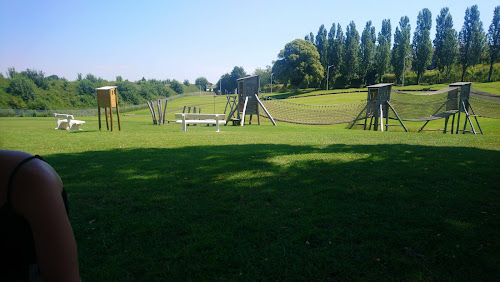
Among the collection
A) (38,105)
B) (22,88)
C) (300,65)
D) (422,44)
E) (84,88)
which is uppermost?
(422,44)

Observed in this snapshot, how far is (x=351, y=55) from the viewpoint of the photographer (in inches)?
2736

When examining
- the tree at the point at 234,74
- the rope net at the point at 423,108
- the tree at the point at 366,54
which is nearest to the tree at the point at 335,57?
the tree at the point at 366,54

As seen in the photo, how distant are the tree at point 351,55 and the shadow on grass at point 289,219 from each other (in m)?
69.9

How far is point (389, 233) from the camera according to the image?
121 inches

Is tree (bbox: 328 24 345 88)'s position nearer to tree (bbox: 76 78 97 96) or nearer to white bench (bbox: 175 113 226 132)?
tree (bbox: 76 78 97 96)

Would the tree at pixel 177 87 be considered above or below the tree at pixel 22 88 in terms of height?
above

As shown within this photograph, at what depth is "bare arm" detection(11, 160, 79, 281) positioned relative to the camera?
929 mm

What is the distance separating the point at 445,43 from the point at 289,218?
7382 centimetres

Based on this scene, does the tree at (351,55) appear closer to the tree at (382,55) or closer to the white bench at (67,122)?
the tree at (382,55)

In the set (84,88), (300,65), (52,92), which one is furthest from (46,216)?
(84,88)

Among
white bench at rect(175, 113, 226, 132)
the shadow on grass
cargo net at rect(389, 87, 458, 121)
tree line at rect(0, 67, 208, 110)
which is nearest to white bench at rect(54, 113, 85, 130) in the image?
white bench at rect(175, 113, 226, 132)

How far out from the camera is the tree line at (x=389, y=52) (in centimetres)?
5941

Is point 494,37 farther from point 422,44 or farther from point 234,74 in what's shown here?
point 234,74

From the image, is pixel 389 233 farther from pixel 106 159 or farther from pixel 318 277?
pixel 106 159
